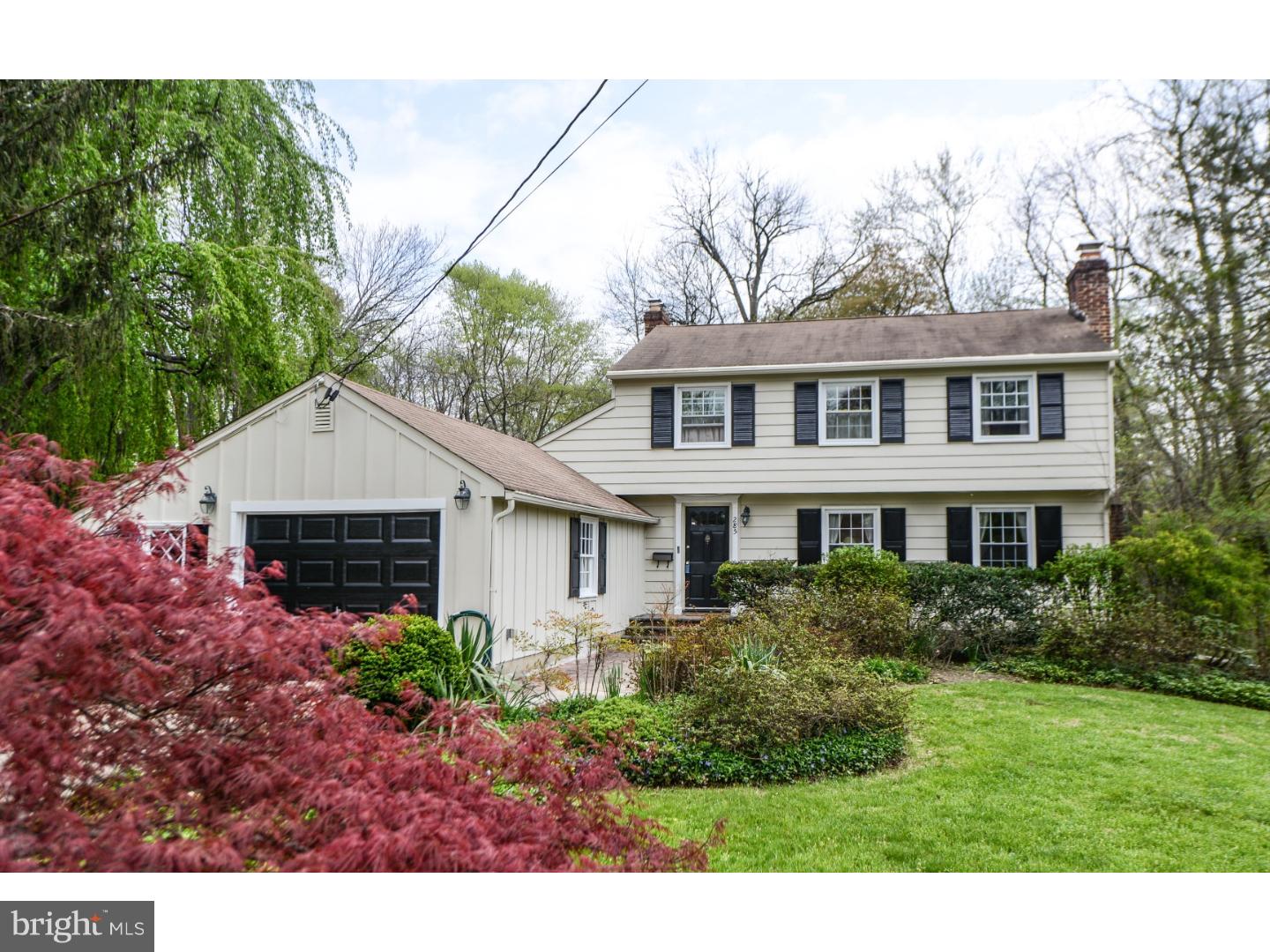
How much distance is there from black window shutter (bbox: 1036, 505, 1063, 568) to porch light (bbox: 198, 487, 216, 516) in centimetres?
1327

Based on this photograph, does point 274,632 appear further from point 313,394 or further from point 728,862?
point 313,394

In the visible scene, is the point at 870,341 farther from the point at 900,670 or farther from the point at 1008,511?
the point at 900,670

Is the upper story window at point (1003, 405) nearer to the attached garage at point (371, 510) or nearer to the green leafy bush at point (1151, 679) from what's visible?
the green leafy bush at point (1151, 679)

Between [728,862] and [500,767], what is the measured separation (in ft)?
6.35

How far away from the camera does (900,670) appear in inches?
391

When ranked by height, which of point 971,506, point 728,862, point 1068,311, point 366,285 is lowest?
point 728,862

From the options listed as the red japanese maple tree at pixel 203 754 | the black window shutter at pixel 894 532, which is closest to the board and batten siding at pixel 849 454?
the black window shutter at pixel 894 532

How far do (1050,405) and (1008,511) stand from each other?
2.04m

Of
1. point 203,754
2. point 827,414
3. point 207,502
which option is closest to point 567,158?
point 203,754

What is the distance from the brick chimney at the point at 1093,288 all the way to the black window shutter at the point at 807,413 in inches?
207

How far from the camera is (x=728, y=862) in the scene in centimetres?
438

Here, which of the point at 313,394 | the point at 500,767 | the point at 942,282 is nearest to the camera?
the point at 500,767

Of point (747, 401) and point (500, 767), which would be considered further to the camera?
point (747, 401)

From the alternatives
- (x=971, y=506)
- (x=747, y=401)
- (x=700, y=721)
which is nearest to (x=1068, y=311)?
(x=971, y=506)
